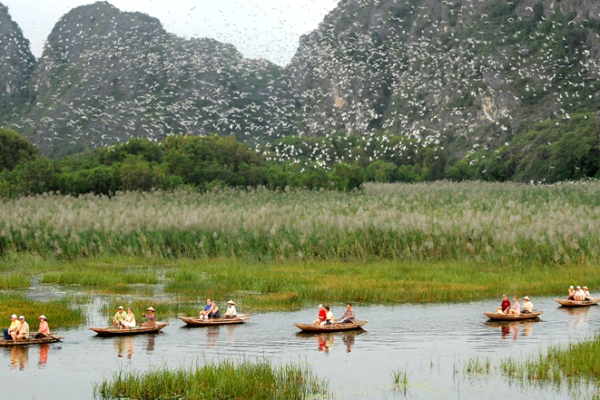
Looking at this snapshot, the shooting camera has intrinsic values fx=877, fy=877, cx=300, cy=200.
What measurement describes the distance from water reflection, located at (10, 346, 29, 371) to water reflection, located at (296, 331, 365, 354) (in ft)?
19.5

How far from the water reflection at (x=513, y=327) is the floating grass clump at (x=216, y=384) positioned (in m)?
6.37

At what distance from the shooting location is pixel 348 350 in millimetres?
18641

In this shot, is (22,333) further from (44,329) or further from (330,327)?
(330,327)

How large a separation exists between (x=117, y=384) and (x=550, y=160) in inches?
2659

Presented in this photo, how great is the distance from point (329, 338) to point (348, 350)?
1406 mm

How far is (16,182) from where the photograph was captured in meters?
56.8

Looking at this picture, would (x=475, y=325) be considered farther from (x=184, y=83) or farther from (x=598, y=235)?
(x=184, y=83)

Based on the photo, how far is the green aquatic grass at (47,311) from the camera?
21.5m

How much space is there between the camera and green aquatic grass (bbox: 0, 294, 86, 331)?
21547mm

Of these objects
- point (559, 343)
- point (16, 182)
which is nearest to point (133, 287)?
point (559, 343)

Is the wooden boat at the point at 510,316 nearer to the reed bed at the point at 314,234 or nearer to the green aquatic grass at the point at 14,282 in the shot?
the reed bed at the point at 314,234

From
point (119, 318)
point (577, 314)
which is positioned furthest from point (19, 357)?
point (577, 314)

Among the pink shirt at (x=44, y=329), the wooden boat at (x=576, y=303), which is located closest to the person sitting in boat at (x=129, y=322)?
the pink shirt at (x=44, y=329)

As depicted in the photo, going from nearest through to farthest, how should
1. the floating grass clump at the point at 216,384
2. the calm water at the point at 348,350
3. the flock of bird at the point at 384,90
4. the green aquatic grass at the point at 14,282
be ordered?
the floating grass clump at the point at 216,384 < the calm water at the point at 348,350 < the green aquatic grass at the point at 14,282 < the flock of bird at the point at 384,90
